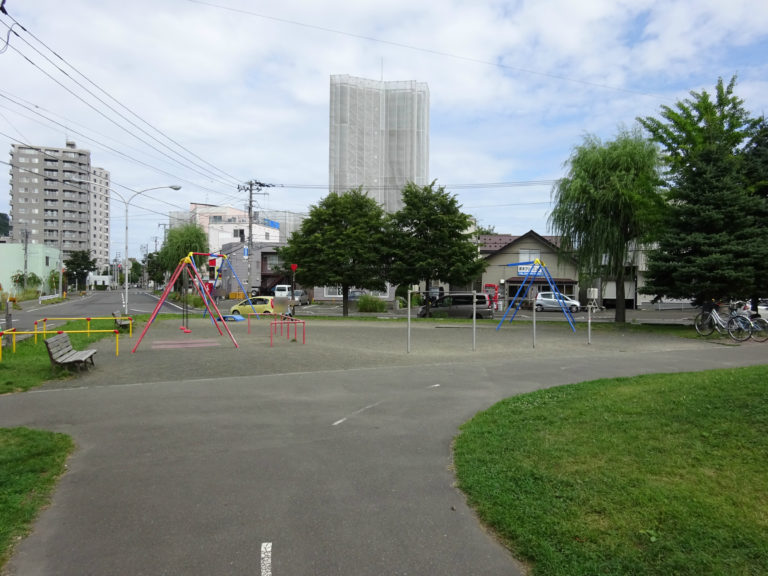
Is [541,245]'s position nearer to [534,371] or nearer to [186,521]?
[534,371]

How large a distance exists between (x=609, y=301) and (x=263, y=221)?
2242 inches

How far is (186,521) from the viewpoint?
3877 millimetres

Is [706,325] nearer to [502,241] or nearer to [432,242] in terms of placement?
[432,242]

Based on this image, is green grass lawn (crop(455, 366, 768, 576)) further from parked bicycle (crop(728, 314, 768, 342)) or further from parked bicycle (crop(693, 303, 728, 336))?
parked bicycle (crop(693, 303, 728, 336))

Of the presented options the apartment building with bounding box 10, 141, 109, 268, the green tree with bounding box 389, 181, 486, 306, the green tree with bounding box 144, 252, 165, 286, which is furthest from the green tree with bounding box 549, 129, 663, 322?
the apartment building with bounding box 10, 141, 109, 268

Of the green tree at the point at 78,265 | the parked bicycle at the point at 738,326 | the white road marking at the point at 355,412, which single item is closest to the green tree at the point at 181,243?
the green tree at the point at 78,265

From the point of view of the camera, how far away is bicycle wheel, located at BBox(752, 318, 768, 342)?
55.0 ft

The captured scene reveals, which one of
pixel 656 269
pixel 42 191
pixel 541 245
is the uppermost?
pixel 42 191

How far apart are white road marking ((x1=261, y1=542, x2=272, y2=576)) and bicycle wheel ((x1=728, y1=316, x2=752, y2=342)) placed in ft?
60.2

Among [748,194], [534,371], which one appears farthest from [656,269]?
[534,371]

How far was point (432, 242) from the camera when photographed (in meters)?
31.3

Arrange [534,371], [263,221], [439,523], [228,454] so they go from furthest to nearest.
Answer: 1. [263,221]
2. [534,371]
3. [228,454]
4. [439,523]

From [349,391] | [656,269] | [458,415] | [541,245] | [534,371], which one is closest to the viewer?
[458,415]

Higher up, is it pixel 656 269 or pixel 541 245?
pixel 541 245
